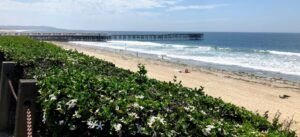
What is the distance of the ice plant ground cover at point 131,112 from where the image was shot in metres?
3.16

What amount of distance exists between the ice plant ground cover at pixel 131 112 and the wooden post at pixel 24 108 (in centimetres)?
12

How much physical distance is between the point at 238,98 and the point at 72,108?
17177mm

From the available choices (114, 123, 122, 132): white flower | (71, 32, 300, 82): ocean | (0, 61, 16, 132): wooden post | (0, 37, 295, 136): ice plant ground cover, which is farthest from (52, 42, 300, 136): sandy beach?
(114, 123, 122, 132): white flower

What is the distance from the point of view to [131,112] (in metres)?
3.46

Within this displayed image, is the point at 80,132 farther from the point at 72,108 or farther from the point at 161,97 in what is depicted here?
the point at 161,97

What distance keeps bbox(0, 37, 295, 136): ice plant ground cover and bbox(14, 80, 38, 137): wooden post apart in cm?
12

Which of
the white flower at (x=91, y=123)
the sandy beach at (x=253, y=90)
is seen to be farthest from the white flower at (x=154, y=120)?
the sandy beach at (x=253, y=90)

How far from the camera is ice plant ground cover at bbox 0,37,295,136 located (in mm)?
3160

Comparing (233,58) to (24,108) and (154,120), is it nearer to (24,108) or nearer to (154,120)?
(24,108)

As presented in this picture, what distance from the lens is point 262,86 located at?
83.1 ft

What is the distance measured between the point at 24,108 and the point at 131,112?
68.0 inches

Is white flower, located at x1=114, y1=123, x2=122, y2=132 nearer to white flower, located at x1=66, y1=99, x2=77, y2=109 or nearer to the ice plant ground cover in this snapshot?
the ice plant ground cover

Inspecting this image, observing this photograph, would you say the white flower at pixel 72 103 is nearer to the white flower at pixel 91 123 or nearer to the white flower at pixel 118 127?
the white flower at pixel 91 123

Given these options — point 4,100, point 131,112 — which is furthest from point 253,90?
point 131,112
